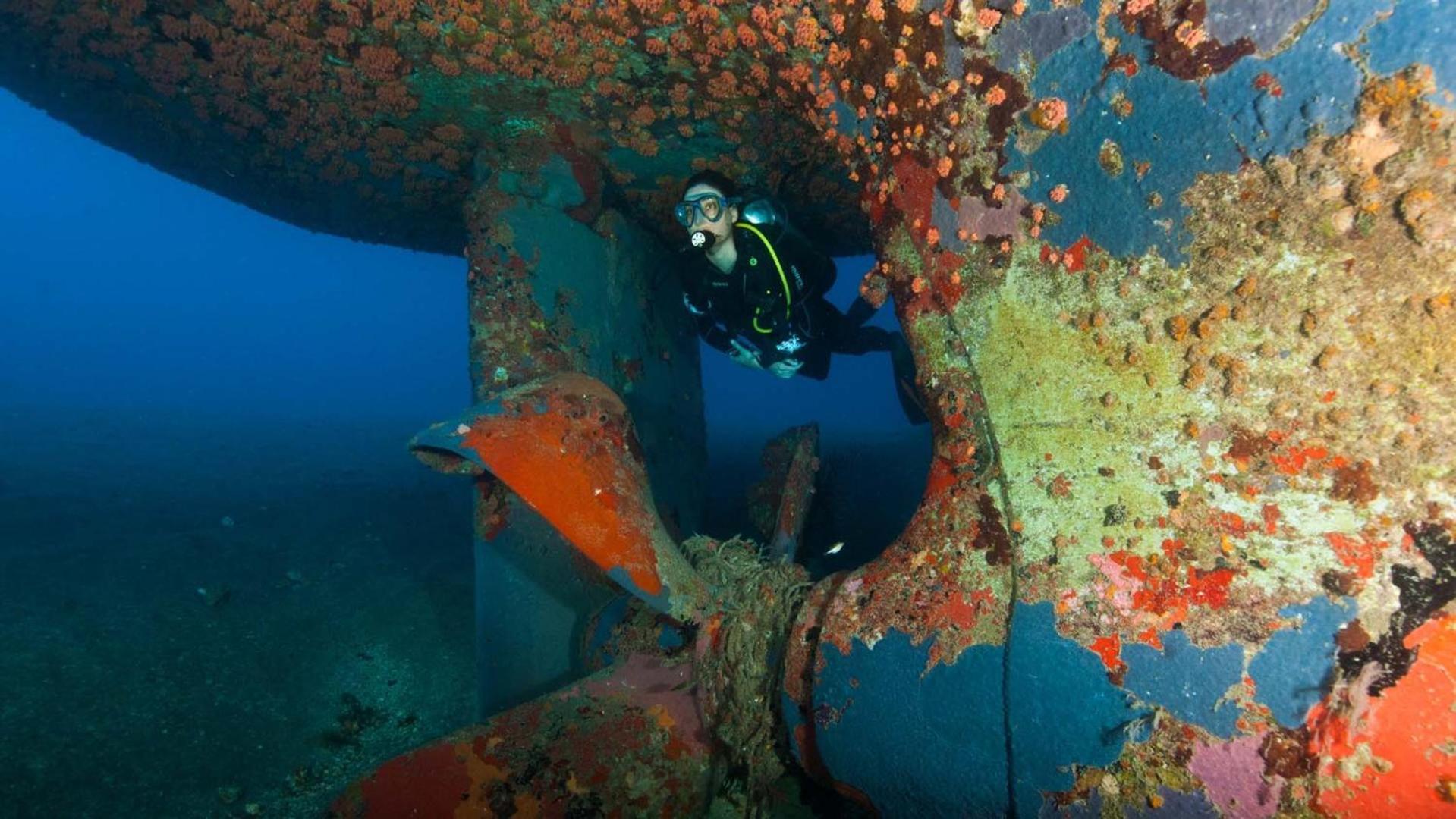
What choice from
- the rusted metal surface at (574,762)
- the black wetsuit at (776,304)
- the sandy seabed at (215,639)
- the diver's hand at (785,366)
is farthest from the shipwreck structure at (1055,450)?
the diver's hand at (785,366)

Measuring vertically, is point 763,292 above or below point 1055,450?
above

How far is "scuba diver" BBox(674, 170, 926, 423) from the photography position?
4766 mm

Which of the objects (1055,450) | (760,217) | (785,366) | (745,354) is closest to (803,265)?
(760,217)

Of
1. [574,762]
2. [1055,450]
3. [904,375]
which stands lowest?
[574,762]

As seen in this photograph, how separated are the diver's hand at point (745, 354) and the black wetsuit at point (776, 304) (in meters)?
0.04

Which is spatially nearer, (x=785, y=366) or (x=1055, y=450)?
(x=1055, y=450)

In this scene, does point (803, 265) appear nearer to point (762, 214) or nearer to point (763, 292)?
point (763, 292)

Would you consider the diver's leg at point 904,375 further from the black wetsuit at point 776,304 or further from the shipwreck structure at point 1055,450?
the shipwreck structure at point 1055,450

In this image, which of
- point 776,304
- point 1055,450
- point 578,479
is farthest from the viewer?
point 776,304

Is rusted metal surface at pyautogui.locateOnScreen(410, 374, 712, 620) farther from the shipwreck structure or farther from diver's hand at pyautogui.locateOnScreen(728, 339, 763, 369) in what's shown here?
diver's hand at pyautogui.locateOnScreen(728, 339, 763, 369)

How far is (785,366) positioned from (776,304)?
32.1 inches

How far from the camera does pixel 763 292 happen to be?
498cm

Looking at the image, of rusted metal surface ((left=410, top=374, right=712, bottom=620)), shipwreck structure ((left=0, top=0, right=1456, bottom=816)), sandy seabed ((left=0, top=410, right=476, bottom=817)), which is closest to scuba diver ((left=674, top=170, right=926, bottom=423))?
shipwreck structure ((left=0, top=0, right=1456, bottom=816))

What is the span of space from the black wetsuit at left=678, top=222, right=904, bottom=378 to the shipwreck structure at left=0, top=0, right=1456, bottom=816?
48.3 inches
